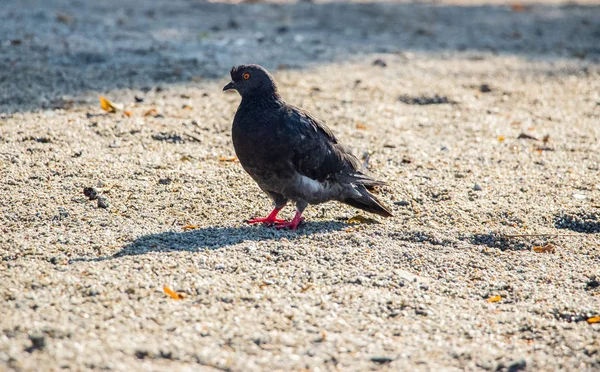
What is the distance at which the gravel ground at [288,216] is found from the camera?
3510 mm

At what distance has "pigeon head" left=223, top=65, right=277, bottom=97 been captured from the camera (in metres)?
5.22

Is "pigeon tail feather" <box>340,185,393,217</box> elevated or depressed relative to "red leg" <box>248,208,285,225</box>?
elevated

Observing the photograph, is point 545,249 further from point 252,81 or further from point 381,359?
point 252,81

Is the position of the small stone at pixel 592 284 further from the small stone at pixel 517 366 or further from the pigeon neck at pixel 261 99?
the pigeon neck at pixel 261 99

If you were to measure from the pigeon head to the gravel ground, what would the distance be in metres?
0.86

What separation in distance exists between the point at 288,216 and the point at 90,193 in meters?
1.45

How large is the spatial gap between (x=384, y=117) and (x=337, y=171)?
109 inches

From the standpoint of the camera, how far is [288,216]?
5520 mm

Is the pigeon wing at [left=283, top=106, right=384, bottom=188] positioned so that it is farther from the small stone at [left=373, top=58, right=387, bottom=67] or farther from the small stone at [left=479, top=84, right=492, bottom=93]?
the small stone at [left=373, top=58, right=387, bottom=67]

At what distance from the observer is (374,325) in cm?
375

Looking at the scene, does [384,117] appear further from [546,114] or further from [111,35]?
[111,35]

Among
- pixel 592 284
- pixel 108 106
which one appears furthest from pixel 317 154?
pixel 108 106

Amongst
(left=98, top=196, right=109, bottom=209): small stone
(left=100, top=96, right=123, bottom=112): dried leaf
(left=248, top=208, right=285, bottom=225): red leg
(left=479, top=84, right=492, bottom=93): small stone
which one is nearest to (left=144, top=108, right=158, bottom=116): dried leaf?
(left=100, top=96, right=123, bottom=112): dried leaf

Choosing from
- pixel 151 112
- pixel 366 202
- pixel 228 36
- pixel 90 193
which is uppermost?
pixel 228 36
